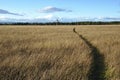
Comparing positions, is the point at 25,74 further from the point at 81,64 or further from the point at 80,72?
the point at 81,64

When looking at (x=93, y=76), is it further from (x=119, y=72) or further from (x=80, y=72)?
(x=119, y=72)

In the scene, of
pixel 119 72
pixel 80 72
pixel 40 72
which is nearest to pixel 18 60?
pixel 40 72

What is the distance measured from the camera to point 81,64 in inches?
388

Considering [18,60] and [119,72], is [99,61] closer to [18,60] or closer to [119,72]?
[119,72]

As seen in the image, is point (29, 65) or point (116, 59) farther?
point (116, 59)

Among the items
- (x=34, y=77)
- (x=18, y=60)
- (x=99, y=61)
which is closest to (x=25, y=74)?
(x=34, y=77)

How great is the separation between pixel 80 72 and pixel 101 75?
612mm

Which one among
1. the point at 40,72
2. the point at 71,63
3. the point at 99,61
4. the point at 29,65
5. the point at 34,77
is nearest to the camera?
the point at 34,77

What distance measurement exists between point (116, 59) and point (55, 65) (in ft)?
9.39

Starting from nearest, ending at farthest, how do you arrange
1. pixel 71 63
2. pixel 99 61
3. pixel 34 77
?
pixel 34 77, pixel 71 63, pixel 99 61

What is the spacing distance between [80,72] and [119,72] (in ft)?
4.07

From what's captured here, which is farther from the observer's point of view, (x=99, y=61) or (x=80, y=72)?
(x=99, y=61)

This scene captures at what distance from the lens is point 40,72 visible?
334 inches

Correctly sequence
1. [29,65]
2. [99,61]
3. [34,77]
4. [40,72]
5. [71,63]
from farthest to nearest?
[99,61] → [71,63] → [29,65] → [40,72] → [34,77]
